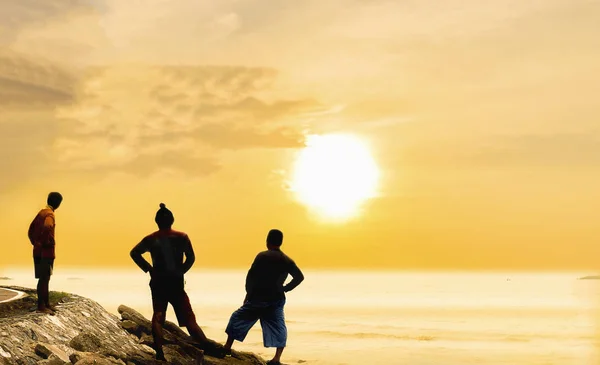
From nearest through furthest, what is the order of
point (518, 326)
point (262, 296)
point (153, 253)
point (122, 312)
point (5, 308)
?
1. point (153, 253)
2. point (262, 296)
3. point (5, 308)
4. point (122, 312)
5. point (518, 326)

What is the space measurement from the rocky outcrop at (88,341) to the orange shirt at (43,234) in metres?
1.64

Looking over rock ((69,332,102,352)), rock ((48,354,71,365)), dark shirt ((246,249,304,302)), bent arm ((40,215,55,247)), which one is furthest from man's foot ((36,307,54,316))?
dark shirt ((246,249,304,302))

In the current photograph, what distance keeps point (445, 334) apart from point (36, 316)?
37165 mm

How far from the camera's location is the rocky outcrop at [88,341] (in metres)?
15.6

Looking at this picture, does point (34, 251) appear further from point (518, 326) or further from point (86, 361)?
point (518, 326)

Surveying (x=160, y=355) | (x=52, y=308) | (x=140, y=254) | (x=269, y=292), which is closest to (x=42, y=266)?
(x=52, y=308)

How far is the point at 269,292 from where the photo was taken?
1673 centimetres

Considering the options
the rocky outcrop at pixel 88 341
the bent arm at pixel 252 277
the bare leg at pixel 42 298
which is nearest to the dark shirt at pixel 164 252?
the bent arm at pixel 252 277

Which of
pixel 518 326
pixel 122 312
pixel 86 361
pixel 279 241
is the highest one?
pixel 518 326

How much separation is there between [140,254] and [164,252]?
485 millimetres

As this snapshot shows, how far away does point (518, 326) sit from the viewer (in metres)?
59.2

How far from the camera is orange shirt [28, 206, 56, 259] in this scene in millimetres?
16781

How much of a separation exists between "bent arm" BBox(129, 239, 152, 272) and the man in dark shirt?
222 cm

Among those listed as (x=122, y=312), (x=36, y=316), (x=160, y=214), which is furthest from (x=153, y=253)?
(x=122, y=312)
